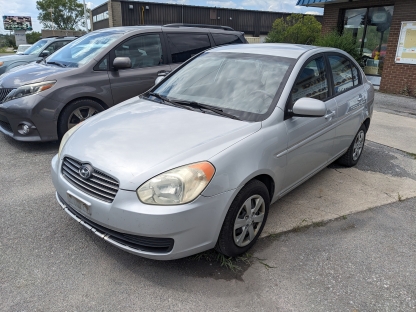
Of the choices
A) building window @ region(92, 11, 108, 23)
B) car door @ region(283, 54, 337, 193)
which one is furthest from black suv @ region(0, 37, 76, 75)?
building window @ region(92, 11, 108, 23)

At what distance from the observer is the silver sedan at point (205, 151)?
233cm

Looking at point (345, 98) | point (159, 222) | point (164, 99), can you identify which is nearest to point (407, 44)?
point (345, 98)

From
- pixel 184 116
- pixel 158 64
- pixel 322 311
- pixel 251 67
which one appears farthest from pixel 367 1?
pixel 322 311

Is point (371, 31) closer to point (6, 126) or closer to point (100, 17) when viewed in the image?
point (6, 126)

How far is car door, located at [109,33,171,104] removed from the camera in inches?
214

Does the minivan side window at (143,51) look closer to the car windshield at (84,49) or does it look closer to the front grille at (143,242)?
the car windshield at (84,49)

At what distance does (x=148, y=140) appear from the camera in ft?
8.80

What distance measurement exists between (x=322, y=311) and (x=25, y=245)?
2.37 m

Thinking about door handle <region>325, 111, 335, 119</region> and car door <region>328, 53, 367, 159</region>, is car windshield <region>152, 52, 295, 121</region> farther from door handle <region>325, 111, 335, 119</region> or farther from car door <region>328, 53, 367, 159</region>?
car door <region>328, 53, 367, 159</region>

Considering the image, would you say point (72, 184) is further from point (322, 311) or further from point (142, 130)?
point (322, 311)

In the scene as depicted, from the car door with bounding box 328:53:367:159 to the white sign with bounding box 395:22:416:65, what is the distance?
725cm

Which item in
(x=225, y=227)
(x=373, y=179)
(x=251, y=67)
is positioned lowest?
(x=373, y=179)

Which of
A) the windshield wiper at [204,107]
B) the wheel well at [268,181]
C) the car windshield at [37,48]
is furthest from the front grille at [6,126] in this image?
the car windshield at [37,48]

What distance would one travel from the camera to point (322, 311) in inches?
92.1
